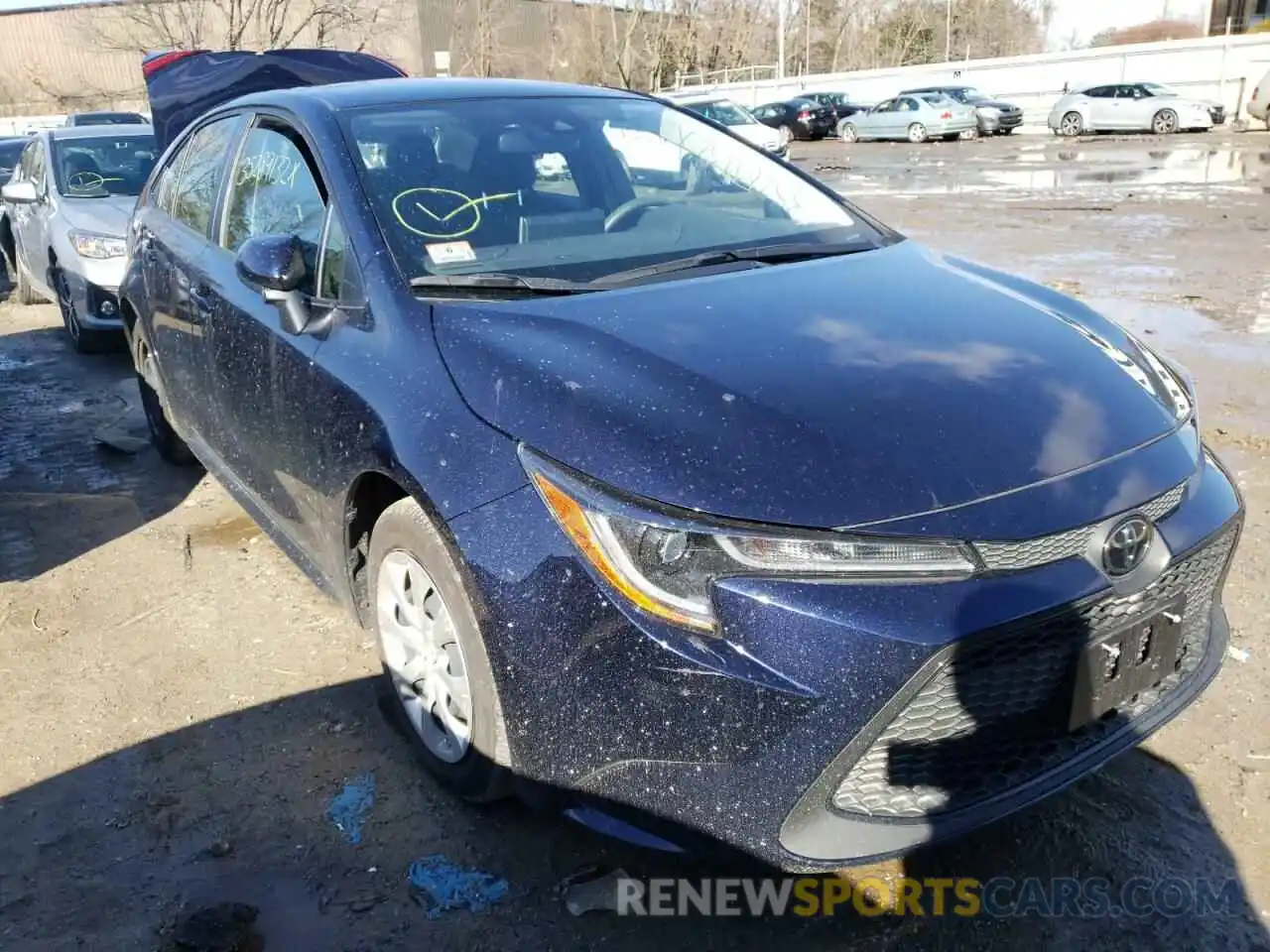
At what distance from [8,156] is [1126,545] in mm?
17972

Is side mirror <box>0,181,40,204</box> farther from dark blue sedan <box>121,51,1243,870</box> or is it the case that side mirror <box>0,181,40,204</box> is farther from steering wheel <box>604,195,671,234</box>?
steering wheel <box>604,195,671,234</box>

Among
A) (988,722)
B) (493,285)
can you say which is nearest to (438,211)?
(493,285)

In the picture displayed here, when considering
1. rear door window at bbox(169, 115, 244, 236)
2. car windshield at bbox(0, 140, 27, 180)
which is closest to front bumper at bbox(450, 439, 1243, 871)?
rear door window at bbox(169, 115, 244, 236)

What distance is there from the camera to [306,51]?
8.13 meters

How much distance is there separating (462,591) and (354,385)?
69cm

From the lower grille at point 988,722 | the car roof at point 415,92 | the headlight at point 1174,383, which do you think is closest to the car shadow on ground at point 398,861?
the lower grille at point 988,722

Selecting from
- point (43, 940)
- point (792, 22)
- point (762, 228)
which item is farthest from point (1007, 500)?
point (792, 22)

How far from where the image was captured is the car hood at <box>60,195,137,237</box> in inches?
287

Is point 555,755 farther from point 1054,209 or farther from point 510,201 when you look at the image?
point 1054,209

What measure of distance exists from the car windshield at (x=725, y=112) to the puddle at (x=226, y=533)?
21.4 metres

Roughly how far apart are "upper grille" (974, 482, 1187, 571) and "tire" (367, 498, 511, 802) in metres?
1.05

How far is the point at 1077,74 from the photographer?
37625mm

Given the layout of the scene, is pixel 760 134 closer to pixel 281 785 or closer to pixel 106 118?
pixel 106 118

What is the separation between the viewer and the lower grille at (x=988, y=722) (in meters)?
1.98
